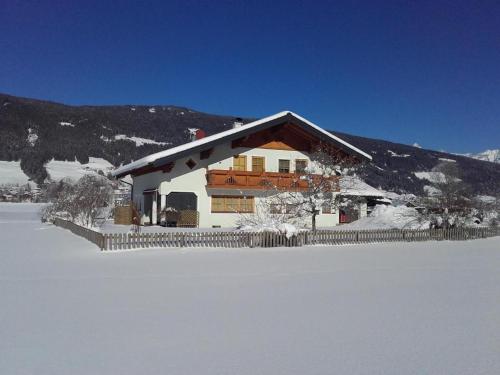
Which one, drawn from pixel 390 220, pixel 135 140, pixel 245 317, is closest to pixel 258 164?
pixel 390 220

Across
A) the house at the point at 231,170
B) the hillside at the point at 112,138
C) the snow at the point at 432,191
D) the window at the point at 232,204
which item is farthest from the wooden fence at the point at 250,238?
the hillside at the point at 112,138

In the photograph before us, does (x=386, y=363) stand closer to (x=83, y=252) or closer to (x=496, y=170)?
(x=83, y=252)

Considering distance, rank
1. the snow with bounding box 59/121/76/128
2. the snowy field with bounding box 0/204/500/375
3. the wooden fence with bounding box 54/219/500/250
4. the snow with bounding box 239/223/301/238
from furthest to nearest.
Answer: the snow with bounding box 59/121/76/128 < the snow with bounding box 239/223/301/238 < the wooden fence with bounding box 54/219/500/250 < the snowy field with bounding box 0/204/500/375

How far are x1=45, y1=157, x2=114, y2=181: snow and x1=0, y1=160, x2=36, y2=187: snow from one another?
20.3ft

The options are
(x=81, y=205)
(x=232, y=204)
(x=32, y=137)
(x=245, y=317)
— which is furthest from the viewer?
(x=32, y=137)

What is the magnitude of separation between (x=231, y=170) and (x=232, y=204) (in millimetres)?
2050

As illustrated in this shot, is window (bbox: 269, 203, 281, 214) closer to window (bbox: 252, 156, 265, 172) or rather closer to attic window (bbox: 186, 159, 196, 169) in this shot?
window (bbox: 252, 156, 265, 172)

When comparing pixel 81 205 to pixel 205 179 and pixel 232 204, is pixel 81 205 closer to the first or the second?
pixel 205 179

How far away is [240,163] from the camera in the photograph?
2869cm

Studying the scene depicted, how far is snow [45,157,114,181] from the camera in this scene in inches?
4670

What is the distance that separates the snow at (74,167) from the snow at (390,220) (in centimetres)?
9591

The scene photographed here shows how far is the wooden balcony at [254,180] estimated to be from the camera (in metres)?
27.2

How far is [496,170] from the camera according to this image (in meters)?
128

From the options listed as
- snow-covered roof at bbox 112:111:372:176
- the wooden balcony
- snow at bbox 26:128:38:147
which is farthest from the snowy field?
snow at bbox 26:128:38:147
